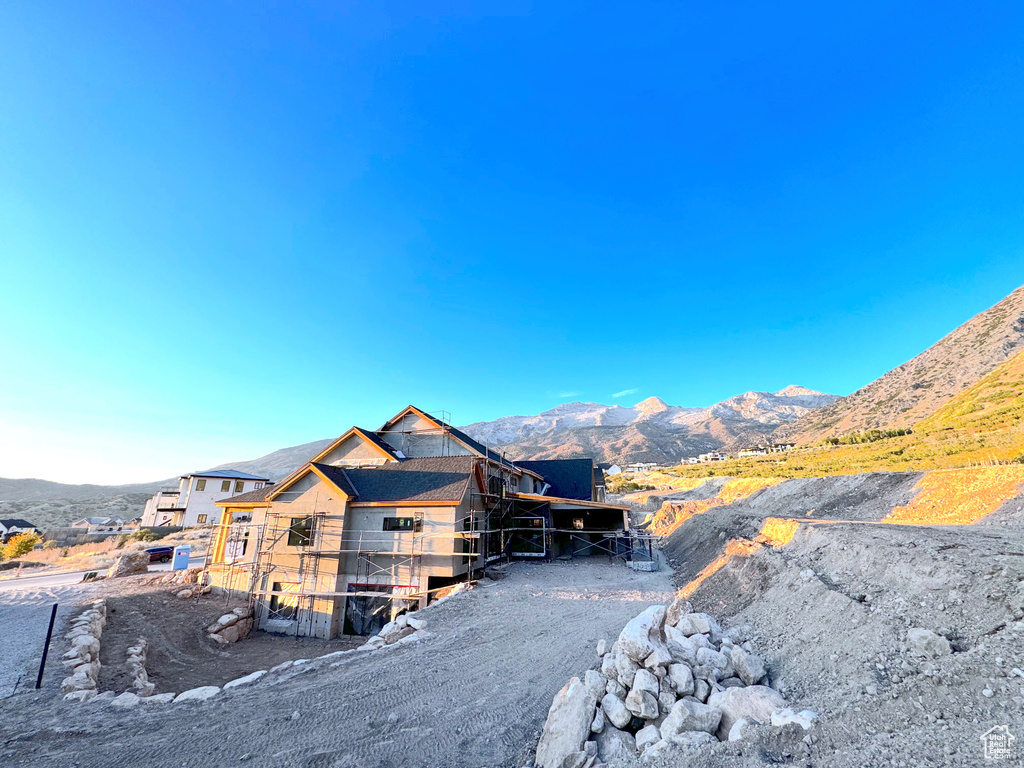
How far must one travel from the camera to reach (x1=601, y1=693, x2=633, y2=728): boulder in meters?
6.53

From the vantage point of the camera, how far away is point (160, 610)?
61.1ft

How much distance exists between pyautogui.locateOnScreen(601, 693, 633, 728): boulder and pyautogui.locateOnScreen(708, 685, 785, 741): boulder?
1.36 meters

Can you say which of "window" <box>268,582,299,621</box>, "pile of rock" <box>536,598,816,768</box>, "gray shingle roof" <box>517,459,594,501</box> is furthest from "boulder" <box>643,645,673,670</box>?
"gray shingle roof" <box>517,459,594,501</box>

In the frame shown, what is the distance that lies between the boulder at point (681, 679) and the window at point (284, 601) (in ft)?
63.0

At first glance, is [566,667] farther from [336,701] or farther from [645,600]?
[645,600]

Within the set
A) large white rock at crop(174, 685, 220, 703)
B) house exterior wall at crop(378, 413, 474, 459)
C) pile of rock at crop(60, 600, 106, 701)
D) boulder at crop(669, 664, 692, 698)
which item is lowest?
pile of rock at crop(60, 600, 106, 701)

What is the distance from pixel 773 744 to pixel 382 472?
66.3 ft

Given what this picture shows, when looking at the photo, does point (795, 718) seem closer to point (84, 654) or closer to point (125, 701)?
point (125, 701)

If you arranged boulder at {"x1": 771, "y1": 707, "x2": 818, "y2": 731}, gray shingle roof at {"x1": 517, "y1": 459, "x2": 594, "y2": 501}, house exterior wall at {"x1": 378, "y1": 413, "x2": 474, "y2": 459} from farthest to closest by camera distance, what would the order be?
gray shingle roof at {"x1": 517, "y1": 459, "x2": 594, "y2": 501}, house exterior wall at {"x1": 378, "y1": 413, "x2": 474, "y2": 459}, boulder at {"x1": 771, "y1": 707, "x2": 818, "y2": 731}

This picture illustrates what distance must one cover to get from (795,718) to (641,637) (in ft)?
7.99

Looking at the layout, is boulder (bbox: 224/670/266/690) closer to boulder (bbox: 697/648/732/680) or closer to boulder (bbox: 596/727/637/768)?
boulder (bbox: 596/727/637/768)

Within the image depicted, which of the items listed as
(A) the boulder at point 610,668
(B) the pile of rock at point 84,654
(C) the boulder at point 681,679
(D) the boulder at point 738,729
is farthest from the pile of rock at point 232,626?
(D) the boulder at point 738,729

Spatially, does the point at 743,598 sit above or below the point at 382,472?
below

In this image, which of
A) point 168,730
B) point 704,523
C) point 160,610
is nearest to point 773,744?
point 168,730
